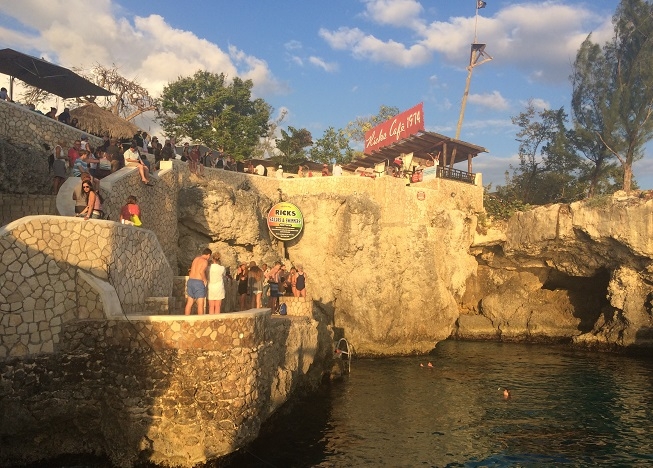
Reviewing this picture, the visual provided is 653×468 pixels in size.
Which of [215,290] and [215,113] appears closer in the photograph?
[215,290]

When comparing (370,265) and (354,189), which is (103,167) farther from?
(370,265)

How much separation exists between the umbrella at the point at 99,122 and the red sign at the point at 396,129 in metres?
16.8

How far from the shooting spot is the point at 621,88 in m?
30.1

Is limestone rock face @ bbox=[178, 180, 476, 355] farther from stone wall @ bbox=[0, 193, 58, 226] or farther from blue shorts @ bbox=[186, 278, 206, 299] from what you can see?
blue shorts @ bbox=[186, 278, 206, 299]

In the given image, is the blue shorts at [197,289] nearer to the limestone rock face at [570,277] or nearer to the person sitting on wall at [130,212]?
the person sitting on wall at [130,212]

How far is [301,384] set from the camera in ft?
56.1

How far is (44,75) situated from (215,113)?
65.7 feet

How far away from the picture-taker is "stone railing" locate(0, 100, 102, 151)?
1553cm

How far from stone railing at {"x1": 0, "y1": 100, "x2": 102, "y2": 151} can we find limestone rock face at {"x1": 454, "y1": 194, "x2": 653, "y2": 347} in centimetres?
2356

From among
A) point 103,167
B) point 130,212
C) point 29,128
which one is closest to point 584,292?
point 130,212

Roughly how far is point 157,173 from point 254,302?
6363 mm

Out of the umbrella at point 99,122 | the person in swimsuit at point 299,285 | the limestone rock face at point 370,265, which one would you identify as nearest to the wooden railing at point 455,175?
the limestone rock face at point 370,265

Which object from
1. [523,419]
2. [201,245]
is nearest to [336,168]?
[201,245]

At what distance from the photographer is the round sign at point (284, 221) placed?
82.5ft
